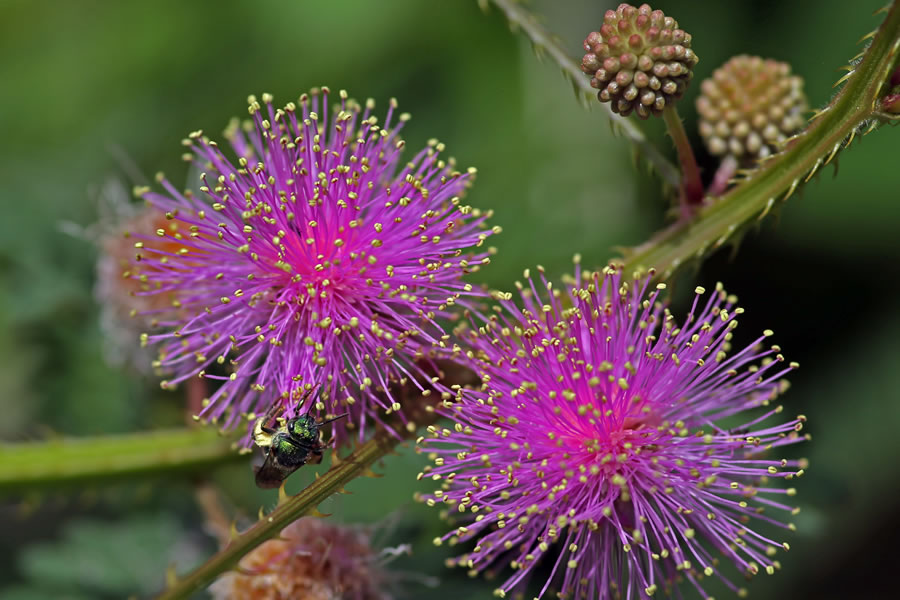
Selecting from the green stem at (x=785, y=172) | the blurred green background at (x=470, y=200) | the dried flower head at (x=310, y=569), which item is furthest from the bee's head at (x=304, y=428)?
the green stem at (x=785, y=172)

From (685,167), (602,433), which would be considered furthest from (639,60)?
(602,433)

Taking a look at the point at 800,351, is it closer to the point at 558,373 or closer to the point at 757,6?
the point at 757,6

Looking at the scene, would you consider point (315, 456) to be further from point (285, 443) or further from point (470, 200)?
point (470, 200)

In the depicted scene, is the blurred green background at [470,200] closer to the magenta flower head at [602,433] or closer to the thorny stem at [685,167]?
the thorny stem at [685,167]

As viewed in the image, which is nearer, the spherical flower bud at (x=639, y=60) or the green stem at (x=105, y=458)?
the spherical flower bud at (x=639, y=60)

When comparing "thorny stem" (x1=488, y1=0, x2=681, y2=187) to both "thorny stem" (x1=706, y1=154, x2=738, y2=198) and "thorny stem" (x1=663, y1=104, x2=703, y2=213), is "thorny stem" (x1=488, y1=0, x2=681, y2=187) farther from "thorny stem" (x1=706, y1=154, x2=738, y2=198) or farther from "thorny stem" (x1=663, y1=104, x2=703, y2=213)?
"thorny stem" (x1=706, y1=154, x2=738, y2=198)

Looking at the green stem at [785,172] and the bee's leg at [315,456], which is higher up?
the bee's leg at [315,456]

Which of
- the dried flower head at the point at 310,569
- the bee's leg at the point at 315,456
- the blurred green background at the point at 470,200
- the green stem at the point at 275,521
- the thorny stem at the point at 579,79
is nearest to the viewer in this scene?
the green stem at the point at 275,521
